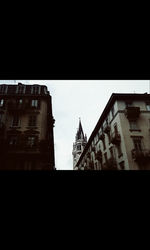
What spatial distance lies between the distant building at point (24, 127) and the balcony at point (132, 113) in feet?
29.4

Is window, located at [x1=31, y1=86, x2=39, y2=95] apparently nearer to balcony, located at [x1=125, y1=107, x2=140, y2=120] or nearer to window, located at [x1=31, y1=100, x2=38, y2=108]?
window, located at [x1=31, y1=100, x2=38, y2=108]

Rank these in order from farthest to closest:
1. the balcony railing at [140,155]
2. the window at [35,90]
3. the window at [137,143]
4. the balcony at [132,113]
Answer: the window at [35,90], the balcony at [132,113], the window at [137,143], the balcony railing at [140,155]

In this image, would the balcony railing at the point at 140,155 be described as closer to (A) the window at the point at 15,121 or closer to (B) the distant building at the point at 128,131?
(B) the distant building at the point at 128,131

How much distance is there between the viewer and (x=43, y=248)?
2.20 m

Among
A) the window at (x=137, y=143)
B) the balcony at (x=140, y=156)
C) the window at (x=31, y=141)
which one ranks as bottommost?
the balcony at (x=140, y=156)

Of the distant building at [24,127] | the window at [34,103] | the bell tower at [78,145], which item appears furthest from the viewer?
the bell tower at [78,145]

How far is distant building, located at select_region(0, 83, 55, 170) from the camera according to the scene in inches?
621

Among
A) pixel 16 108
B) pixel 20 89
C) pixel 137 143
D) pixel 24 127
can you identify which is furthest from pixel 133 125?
pixel 20 89

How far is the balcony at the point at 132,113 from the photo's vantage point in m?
17.5

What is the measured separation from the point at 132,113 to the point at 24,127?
11.7 m

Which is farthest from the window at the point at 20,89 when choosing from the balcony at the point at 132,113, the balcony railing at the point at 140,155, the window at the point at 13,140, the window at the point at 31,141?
the balcony railing at the point at 140,155

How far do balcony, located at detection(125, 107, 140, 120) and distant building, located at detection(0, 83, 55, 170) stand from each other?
8966 millimetres

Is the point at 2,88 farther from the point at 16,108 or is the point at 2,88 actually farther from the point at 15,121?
the point at 15,121
